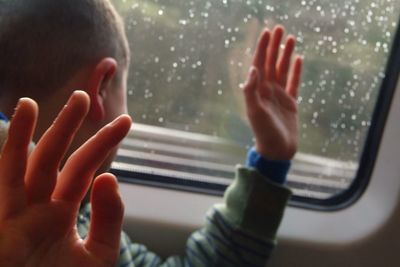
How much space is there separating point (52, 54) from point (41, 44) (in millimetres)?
18

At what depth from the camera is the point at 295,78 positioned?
1.03 metres

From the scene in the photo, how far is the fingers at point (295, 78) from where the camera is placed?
1021 millimetres

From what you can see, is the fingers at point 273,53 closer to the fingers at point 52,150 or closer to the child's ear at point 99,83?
the child's ear at point 99,83

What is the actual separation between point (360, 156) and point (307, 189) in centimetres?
12

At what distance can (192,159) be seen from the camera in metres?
1.14

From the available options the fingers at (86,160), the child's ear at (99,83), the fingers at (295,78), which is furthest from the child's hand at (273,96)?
the fingers at (86,160)

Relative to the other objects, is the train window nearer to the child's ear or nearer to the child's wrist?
the child's wrist

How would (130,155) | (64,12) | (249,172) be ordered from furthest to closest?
1. (130,155)
2. (249,172)
3. (64,12)

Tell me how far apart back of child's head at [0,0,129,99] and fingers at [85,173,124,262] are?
0.30 metres

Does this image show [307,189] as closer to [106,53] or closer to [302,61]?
[302,61]

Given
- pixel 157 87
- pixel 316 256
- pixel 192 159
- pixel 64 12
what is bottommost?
pixel 316 256

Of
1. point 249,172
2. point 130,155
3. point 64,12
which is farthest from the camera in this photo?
→ point 130,155

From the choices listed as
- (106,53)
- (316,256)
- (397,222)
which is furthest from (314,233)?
(106,53)

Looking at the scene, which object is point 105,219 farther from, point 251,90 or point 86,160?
point 251,90
